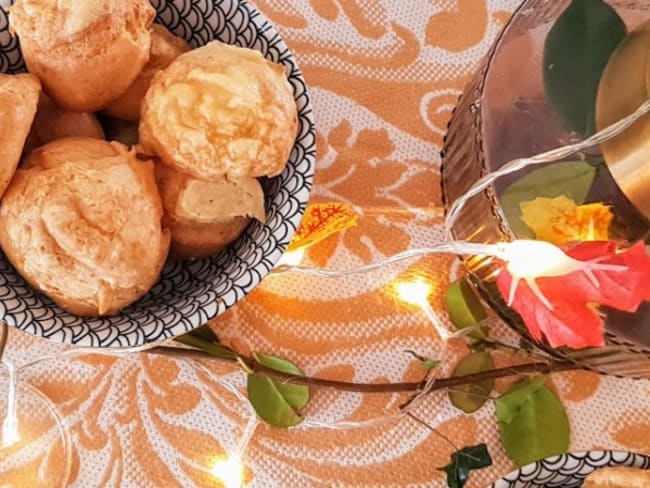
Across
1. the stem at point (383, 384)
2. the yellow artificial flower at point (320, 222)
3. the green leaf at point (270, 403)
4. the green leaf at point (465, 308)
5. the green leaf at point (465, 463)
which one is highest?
the yellow artificial flower at point (320, 222)

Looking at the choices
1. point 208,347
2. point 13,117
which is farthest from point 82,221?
point 208,347

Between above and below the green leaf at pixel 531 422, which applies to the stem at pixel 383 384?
above

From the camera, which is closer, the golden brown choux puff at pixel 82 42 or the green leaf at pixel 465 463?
the golden brown choux puff at pixel 82 42

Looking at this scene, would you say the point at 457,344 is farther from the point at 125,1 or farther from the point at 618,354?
the point at 125,1

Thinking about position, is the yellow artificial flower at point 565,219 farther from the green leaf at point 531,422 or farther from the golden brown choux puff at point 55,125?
the golden brown choux puff at point 55,125

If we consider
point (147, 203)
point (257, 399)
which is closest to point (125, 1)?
point (147, 203)

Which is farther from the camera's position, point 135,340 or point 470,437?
point 470,437

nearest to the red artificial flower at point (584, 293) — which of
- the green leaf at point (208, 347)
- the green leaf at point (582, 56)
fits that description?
the green leaf at point (582, 56)
